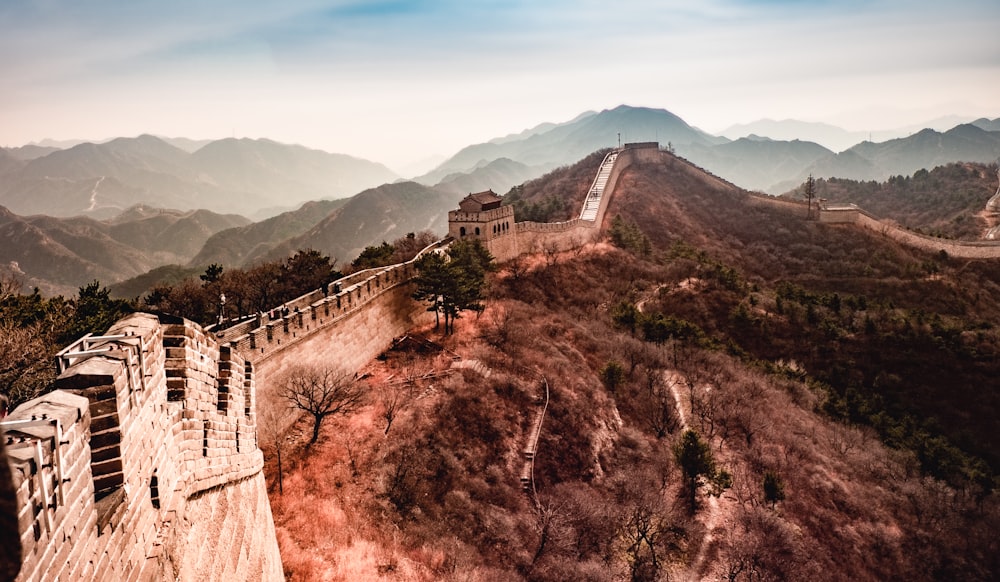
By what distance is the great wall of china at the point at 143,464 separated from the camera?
11.1 ft

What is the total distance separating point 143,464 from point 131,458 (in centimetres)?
35

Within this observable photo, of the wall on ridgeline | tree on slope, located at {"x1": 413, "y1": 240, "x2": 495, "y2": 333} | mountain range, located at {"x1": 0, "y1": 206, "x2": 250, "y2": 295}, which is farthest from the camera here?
mountain range, located at {"x1": 0, "y1": 206, "x2": 250, "y2": 295}

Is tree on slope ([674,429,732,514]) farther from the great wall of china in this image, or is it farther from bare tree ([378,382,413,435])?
the great wall of china

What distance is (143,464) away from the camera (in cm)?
489

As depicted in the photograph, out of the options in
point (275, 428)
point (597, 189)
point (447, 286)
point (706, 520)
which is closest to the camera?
point (275, 428)

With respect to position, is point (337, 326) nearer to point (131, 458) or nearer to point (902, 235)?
point (131, 458)

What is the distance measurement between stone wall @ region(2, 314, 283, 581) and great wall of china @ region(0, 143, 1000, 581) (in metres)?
0.01

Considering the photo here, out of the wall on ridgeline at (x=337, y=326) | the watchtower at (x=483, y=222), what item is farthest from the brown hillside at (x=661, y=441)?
the watchtower at (x=483, y=222)

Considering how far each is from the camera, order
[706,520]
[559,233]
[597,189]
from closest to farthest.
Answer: [706,520] < [559,233] < [597,189]

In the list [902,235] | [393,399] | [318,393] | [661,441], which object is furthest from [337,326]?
[902,235]

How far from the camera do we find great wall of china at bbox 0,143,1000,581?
11.1 ft

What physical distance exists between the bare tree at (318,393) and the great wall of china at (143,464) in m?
10.1

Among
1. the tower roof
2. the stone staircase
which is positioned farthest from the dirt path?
the stone staircase

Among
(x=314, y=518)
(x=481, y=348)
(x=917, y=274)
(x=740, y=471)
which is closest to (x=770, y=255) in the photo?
(x=917, y=274)
